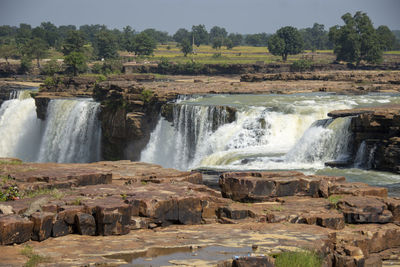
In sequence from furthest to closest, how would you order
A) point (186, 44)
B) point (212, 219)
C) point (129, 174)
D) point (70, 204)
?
1. point (186, 44)
2. point (129, 174)
3. point (212, 219)
4. point (70, 204)

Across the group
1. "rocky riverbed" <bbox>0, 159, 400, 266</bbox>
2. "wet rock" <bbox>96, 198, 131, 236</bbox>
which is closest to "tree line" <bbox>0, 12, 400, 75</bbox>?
"rocky riverbed" <bbox>0, 159, 400, 266</bbox>

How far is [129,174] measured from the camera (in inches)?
954

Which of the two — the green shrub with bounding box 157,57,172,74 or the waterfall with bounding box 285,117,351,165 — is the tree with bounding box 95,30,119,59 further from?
the waterfall with bounding box 285,117,351,165

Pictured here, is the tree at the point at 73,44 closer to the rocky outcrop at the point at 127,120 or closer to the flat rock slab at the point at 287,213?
the rocky outcrop at the point at 127,120

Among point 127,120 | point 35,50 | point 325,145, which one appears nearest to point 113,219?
point 325,145

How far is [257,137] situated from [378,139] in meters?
8.37

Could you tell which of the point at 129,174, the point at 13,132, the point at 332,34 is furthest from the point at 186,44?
the point at 129,174

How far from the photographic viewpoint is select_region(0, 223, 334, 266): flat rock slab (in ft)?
49.6

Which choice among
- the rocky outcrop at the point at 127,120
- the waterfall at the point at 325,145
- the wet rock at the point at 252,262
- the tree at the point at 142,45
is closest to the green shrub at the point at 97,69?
the tree at the point at 142,45

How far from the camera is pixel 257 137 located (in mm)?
39969

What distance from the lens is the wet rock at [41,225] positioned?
16250mm

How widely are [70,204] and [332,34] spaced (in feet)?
279

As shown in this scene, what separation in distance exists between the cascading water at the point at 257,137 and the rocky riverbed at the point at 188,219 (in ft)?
40.7

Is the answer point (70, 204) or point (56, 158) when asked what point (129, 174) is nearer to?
point (70, 204)
